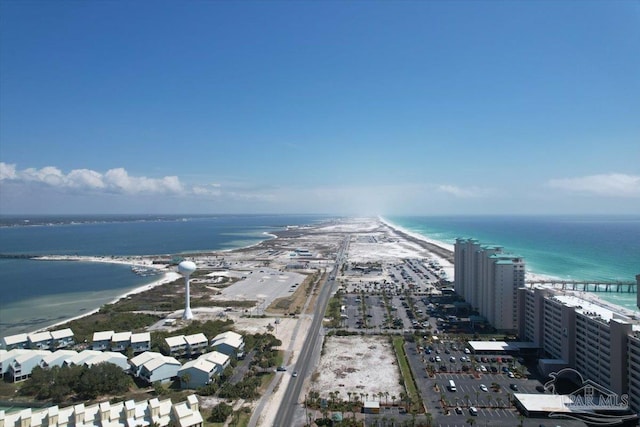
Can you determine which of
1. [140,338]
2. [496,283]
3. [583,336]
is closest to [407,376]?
[583,336]

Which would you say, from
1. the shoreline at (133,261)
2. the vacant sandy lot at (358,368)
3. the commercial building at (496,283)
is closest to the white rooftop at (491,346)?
the commercial building at (496,283)

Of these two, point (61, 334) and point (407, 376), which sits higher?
point (61, 334)

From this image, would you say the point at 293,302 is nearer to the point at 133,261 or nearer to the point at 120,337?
the point at 120,337

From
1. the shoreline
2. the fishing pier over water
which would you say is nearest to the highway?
the shoreline

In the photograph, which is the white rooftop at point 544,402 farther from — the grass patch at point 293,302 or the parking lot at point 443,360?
the grass patch at point 293,302

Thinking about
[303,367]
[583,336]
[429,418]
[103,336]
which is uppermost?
[583,336]

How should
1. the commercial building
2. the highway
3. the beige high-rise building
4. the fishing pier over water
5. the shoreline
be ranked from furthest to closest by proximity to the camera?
the shoreline, the fishing pier over water, the commercial building, the beige high-rise building, the highway

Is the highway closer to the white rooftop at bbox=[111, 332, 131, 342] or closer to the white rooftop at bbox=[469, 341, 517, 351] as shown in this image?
the white rooftop at bbox=[469, 341, 517, 351]
